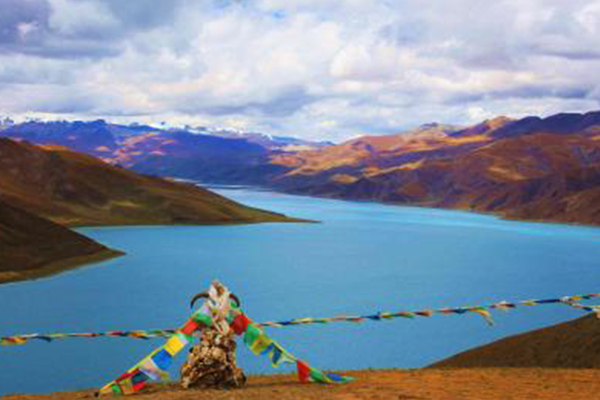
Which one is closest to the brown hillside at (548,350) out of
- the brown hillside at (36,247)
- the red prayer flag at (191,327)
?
the red prayer flag at (191,327)

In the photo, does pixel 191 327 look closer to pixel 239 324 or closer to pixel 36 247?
pixel 239 324

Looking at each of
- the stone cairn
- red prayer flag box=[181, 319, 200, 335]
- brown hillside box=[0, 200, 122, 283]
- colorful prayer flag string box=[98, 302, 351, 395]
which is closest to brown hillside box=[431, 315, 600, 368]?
colorful prayer flag string box=[98, 302, 351, 395]

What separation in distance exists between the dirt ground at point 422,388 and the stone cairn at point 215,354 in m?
0.45

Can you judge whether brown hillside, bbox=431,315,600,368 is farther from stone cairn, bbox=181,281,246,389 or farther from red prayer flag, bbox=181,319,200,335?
red prayer flag, bbox=181,319,200,335

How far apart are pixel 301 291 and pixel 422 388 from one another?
219 ft

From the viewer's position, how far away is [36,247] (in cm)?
11094

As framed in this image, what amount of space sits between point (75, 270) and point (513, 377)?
295ft

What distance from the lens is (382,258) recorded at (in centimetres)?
12862

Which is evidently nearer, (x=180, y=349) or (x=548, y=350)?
(x=180, y=349)

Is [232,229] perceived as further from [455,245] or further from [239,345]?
[239,345]

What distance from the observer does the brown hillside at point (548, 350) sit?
38656mm

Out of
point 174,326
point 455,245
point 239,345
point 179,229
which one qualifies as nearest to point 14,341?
point 239,345

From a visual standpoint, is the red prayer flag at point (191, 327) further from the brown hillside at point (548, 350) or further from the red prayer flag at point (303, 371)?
the brown hillside at point (548, 350)

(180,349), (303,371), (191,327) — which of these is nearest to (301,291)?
(303,371)
